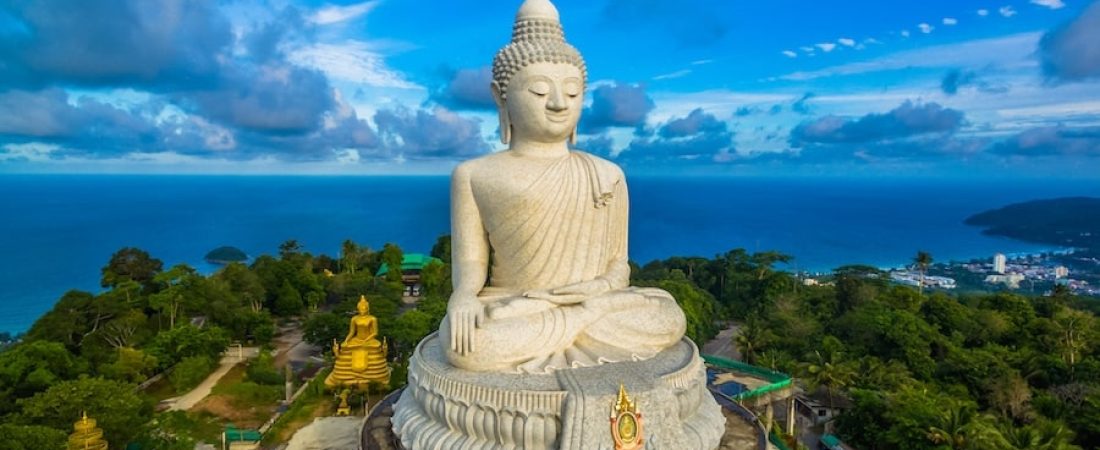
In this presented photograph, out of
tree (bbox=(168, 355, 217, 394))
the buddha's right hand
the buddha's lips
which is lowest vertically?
tree (bbox=(168, 355, 217, 394))

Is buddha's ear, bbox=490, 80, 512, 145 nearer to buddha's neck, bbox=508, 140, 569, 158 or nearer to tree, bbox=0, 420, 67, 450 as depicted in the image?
buddha's neck, bbox=508, 140, 569, 158

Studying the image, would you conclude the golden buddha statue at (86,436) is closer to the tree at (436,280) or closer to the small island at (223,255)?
the tree at (436,280)

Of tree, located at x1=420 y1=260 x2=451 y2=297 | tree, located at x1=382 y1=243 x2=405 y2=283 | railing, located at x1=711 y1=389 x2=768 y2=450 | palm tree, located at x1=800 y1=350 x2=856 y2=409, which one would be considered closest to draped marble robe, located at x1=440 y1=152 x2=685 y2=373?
railing, located at x1=711 y1=389 x2=768 y2=450

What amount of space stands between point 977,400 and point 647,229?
11683 cm

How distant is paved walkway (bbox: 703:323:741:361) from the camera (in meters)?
23.4

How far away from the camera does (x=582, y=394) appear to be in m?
7.28

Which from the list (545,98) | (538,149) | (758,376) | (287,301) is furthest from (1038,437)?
(287,301)

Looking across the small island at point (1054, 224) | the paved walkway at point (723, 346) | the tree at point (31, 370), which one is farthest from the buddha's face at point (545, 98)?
the small island at point (1054, 224)

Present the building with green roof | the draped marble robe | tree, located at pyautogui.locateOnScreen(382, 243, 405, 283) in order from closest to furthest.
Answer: the draped marble robe < tree, located at pyautogui.locateOnScreen(382, 243, 405, 283) < the building with green roof

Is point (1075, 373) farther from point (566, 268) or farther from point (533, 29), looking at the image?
point (533, 29)

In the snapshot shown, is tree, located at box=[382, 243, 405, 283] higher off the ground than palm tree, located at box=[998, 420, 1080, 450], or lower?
higher

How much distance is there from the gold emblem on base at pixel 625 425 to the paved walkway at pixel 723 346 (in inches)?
627

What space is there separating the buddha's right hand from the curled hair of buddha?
300cm

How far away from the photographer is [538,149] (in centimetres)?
959
